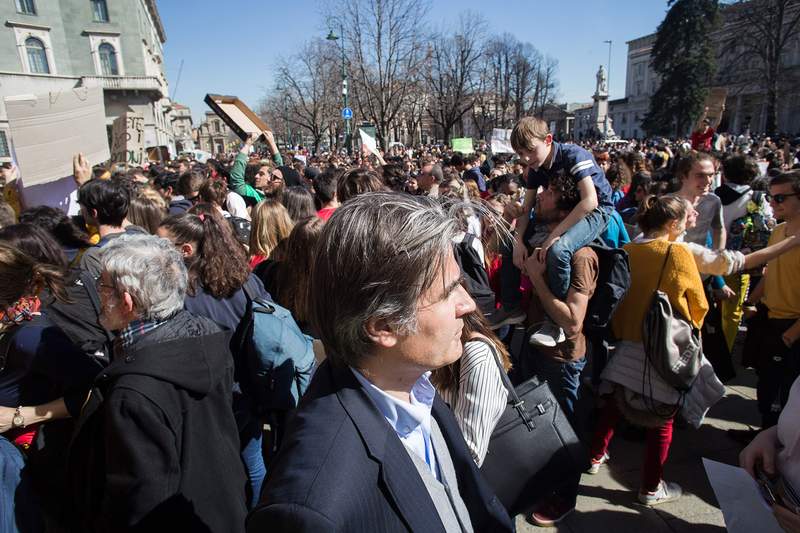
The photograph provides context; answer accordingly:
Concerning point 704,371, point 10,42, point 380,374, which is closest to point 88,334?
point 380,374

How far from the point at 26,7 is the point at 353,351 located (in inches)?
2265

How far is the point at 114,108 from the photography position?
4731 cm

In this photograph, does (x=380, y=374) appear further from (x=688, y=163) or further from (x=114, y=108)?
(x=114, y=108)

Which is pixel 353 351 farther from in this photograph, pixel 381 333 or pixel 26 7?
pixel 26 7

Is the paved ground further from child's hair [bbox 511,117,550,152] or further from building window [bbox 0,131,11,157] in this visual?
building window [bbox 0,131,11,157]

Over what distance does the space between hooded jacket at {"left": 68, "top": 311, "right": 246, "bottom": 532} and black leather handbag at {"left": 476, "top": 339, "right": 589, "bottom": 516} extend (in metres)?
1.17

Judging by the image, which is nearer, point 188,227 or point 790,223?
point 188,227

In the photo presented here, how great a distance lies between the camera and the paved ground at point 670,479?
2.80 m

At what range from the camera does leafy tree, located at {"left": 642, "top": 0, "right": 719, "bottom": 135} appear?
161 ft

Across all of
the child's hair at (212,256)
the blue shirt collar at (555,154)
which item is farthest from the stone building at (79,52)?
the blue shirt collar at (555,154)

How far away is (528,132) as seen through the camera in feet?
11.2

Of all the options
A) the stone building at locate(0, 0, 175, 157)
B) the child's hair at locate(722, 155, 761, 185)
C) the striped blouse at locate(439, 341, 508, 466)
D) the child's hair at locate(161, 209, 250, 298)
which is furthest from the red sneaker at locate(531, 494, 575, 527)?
the stone building at locate(0, 0, 175, 157)

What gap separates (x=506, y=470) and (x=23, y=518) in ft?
6.97

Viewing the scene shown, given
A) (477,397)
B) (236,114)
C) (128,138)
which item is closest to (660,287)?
(477,397)
